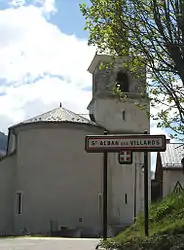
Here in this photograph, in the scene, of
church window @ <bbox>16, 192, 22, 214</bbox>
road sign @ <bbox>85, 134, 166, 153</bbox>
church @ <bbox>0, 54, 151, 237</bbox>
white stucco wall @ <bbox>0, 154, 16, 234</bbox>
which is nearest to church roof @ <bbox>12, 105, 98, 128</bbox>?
church @ <bbox>0, 54, 151, 237</bbox>

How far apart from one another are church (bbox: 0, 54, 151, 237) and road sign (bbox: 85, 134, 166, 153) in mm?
20778

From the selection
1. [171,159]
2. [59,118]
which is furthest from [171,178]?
[59,118]

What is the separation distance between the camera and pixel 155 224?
16.3 m

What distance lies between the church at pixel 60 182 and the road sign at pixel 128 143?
20.8 m

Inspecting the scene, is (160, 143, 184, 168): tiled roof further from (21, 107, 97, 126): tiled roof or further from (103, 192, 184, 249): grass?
(103, 192, 184, 249): grass

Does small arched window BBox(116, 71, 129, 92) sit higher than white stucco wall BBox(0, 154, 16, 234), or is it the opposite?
small arched window BBox(116, 71, 129, 92)

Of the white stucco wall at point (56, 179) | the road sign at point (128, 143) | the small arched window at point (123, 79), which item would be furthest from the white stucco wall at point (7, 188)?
the road sign at point (128, 143)

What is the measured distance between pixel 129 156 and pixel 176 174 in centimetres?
3783

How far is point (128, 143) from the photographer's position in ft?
51.8

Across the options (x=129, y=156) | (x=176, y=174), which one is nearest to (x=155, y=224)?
(x=129, y=156)

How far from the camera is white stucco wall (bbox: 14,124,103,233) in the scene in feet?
123

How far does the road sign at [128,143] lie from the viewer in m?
A: 15.6

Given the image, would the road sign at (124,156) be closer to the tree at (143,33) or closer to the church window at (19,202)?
the tree at (143,33)

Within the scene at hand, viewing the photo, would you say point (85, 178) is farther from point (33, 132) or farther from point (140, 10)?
point (140, 10)
